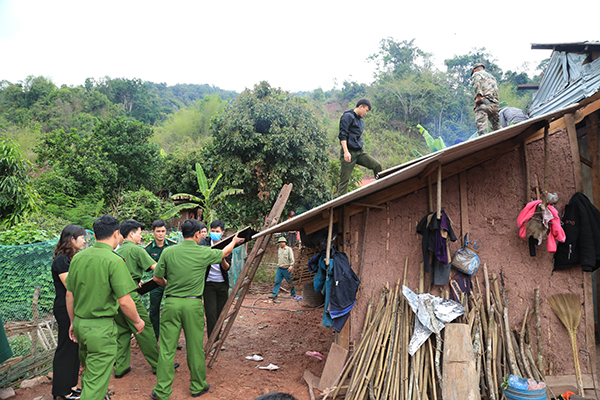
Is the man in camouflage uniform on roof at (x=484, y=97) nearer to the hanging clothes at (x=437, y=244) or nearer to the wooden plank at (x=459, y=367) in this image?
the hanging clothes at (x=437, y=244)

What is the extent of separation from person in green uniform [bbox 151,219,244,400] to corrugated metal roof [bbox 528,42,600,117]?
6.86 metres

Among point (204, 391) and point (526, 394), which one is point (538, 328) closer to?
point (526, 394)

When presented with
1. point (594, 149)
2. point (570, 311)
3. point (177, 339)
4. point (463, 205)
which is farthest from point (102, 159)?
point (570, 311)

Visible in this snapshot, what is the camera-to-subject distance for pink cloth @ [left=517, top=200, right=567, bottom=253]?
4188mm

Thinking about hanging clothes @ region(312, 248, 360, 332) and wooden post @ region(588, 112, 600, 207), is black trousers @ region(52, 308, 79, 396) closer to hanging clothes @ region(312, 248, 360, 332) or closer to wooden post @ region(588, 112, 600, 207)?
hanging clothes @ region(312, 248, 360, 332)

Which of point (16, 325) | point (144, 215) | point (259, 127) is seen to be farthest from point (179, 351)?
point (144, 215)

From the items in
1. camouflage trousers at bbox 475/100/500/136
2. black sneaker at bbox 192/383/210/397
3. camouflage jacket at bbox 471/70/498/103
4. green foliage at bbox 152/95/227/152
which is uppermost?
green foliage at bbox 152/95/227/152

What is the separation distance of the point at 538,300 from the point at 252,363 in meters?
4.16

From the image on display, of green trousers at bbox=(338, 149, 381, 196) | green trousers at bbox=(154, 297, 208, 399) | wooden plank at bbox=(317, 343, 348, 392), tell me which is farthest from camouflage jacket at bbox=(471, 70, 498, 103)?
green trousers at bbox=(154, 297, 208, 399)

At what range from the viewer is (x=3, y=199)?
319 inches

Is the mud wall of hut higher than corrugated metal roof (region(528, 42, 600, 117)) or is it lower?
lower

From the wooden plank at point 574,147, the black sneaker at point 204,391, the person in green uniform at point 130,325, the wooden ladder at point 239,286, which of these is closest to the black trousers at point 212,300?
the wooden ladder at point 239,286

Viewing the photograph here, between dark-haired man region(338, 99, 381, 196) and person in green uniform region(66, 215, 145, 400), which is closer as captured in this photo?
person in green uniform region(66, 215, 145, 400)

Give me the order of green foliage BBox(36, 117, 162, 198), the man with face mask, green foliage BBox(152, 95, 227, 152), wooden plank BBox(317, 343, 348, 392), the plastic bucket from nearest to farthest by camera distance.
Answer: the plastic bucket
wooden plank BBox(317, 343, 348, 392)
the man with face mask
green foliage BBox(36, 117, 162, 198)
green foliage BBox(152, 95, 227, 152)
